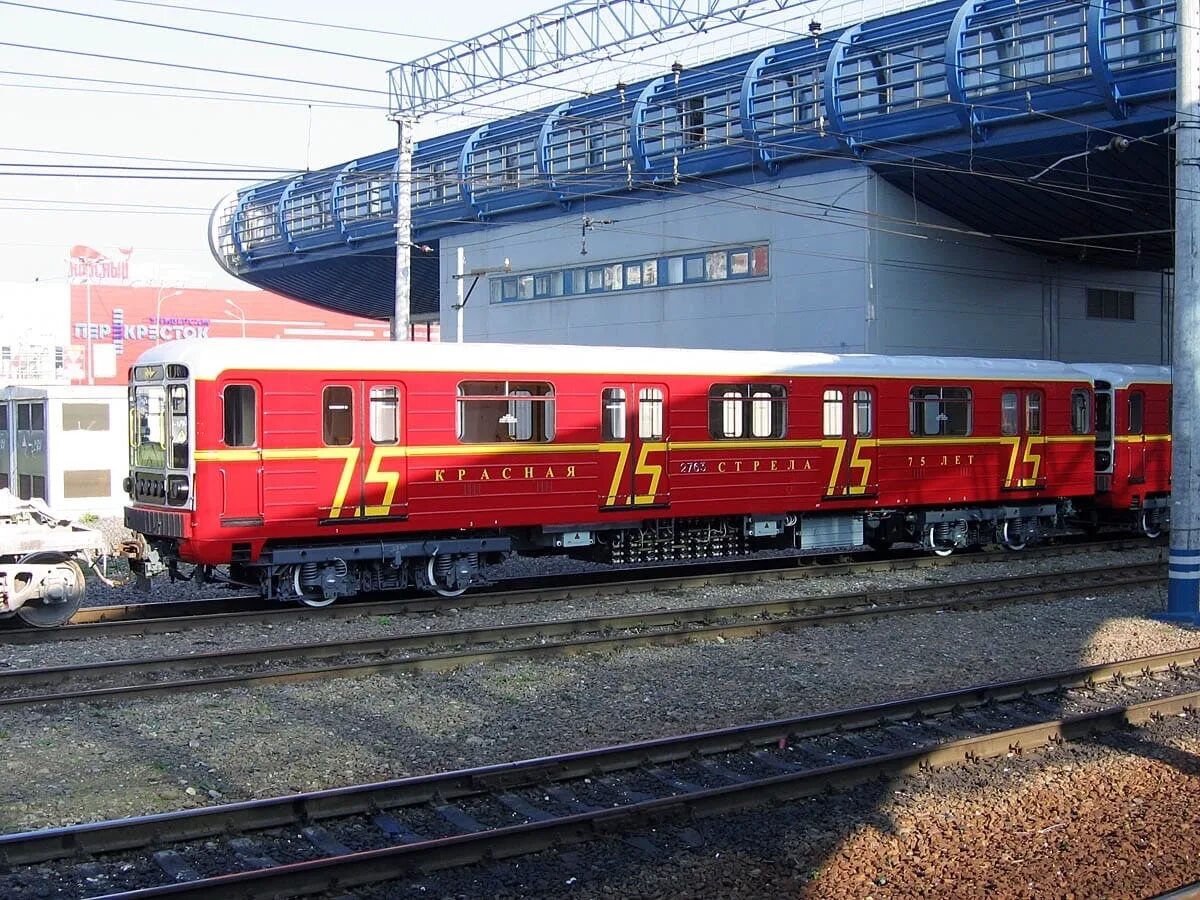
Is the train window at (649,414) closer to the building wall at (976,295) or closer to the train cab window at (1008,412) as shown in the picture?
the train cab window at (1008,412)

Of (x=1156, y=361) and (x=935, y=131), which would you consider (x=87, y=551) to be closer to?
(x=935, y=131)

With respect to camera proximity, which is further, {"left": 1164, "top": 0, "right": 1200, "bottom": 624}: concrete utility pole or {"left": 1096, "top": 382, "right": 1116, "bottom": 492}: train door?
{"left": 1096, "top": 382, "right": 1116, "bottom": 492}: train door

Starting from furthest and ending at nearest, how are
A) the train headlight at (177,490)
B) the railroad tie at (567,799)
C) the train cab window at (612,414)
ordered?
the train cab window at (612,414) < the train headlight at (177,490) < the railroad tie at (567,799)

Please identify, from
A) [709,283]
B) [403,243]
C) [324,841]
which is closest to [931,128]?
[709,283]

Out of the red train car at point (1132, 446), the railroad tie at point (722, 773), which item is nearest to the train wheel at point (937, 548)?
the red train car at point (1132, 446)

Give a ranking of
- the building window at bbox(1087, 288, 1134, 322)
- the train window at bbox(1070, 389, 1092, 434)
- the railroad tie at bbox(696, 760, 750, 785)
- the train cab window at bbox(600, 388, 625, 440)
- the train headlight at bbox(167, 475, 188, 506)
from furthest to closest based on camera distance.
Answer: the building window at bbox(1087, 288, 1134, 322) < the train window at bbox(1070, 389, 1092, 434) < the train cab window at bbox(600, 388, 625, 440) < the train headlight at bbox(167, 475, 188, 506) < the railroad tie at bbox(696, 760, 750, 785)

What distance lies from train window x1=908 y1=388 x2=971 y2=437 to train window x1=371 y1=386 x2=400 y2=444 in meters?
8.61

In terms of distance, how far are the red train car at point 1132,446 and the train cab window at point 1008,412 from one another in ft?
7.96

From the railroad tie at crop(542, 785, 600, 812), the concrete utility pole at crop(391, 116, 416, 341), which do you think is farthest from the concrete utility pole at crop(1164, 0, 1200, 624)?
the concrete utility pole at crop(391, 116, 416, 341)

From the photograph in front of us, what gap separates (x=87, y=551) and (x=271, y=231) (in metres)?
41.0

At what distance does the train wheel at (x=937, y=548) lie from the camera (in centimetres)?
2083

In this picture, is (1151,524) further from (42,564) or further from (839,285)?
(42,564)

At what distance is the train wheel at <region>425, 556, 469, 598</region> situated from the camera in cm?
1596

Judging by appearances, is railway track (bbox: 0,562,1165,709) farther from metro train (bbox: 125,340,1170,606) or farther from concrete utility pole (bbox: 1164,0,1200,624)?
metro train (bbox: 125,340,1170,606)
